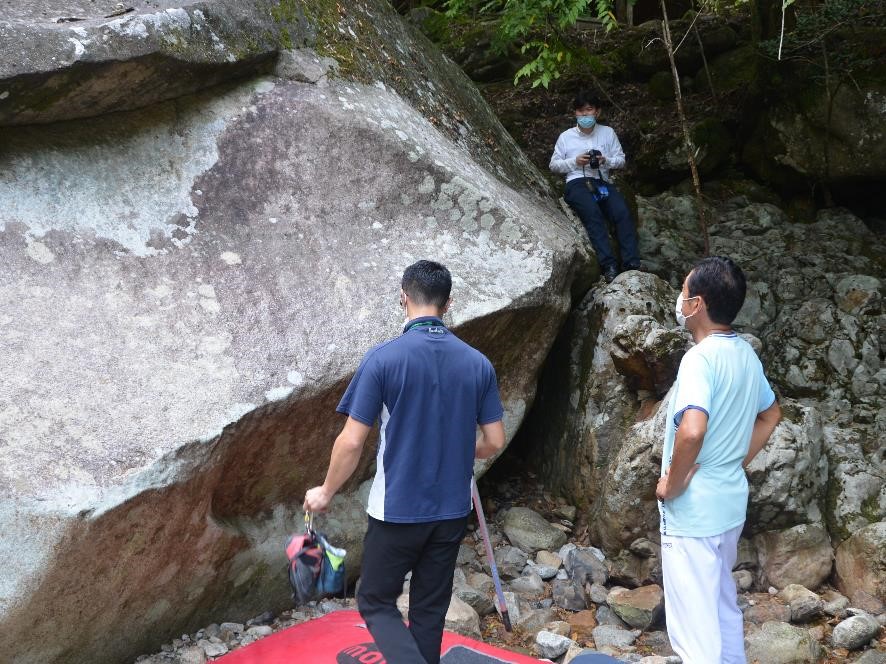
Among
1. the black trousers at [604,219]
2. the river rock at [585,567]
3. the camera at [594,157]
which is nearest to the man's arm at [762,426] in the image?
the river rock at [585,567]

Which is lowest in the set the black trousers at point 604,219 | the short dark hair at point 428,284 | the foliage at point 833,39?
the short dark hair at point 428,284

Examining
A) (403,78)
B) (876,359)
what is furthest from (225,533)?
(876,359)

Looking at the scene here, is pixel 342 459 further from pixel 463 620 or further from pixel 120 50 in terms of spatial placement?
pixel 120 50

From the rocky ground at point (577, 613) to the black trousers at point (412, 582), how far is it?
54.9 inches

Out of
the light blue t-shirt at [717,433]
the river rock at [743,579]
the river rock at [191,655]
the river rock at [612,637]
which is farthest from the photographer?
the river rock at [743,579]

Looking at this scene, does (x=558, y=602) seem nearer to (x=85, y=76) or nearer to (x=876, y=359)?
(x=876, y=359)

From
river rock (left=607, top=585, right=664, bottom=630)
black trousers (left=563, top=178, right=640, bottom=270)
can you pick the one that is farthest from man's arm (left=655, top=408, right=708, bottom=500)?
black trousers (left=563, top=178, right=640, bottom=270)

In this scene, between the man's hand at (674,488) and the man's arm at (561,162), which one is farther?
the man's arm at (561,162)

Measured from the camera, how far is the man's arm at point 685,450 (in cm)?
314

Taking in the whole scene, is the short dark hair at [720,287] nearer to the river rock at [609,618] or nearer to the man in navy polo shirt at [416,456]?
the man in navy polo shirt at [416,456]

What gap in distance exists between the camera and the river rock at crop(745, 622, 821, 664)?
4531 mm

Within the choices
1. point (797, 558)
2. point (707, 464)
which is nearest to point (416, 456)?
point (707, 464)

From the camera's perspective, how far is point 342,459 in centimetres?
314

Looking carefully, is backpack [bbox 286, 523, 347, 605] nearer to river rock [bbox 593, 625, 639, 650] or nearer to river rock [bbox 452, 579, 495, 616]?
river rock [bbox 452, 579, 495, 616]
